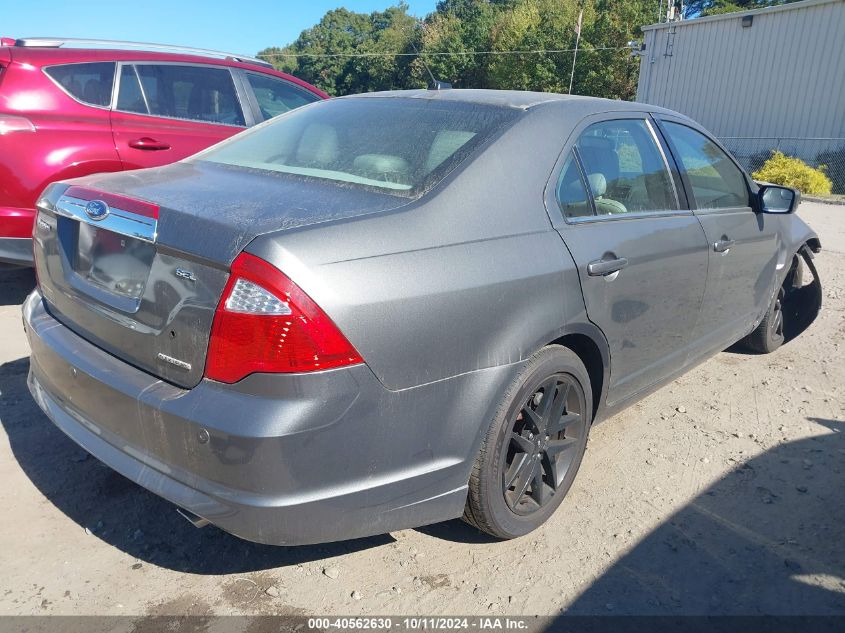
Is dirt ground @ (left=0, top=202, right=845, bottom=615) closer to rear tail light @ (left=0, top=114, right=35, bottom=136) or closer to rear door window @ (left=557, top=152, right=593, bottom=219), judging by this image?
rear door window @ (left=557, top=152, right=593, bottom=219)

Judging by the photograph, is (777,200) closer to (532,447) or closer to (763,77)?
(532,447)

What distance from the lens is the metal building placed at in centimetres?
2062

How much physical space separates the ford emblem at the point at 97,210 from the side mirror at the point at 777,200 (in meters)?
3.52

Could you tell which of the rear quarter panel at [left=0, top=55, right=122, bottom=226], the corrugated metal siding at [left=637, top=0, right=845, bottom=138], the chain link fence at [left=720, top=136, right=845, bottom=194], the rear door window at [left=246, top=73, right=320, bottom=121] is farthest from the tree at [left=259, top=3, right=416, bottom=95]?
the rear quarter panel at [left=0, top=55, right=122, bottom=226]

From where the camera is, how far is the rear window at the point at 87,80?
493 cm

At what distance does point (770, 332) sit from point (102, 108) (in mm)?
5014

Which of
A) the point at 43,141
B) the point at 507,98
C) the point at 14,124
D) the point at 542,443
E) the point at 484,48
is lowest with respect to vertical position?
the point at 542,443

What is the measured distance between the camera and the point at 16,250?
464 centimetres

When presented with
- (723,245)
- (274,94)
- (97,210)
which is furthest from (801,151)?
(97,210)

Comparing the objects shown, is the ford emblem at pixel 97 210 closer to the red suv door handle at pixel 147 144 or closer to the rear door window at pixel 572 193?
the rear door window at pixel 572 193

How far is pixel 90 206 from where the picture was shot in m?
2.34

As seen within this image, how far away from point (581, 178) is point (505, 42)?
46.9m

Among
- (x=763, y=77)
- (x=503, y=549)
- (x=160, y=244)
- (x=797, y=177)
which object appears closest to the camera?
(x=160, y=244)

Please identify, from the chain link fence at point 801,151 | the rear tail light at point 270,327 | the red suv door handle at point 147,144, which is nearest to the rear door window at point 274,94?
the red suv door handle at point 147,144
